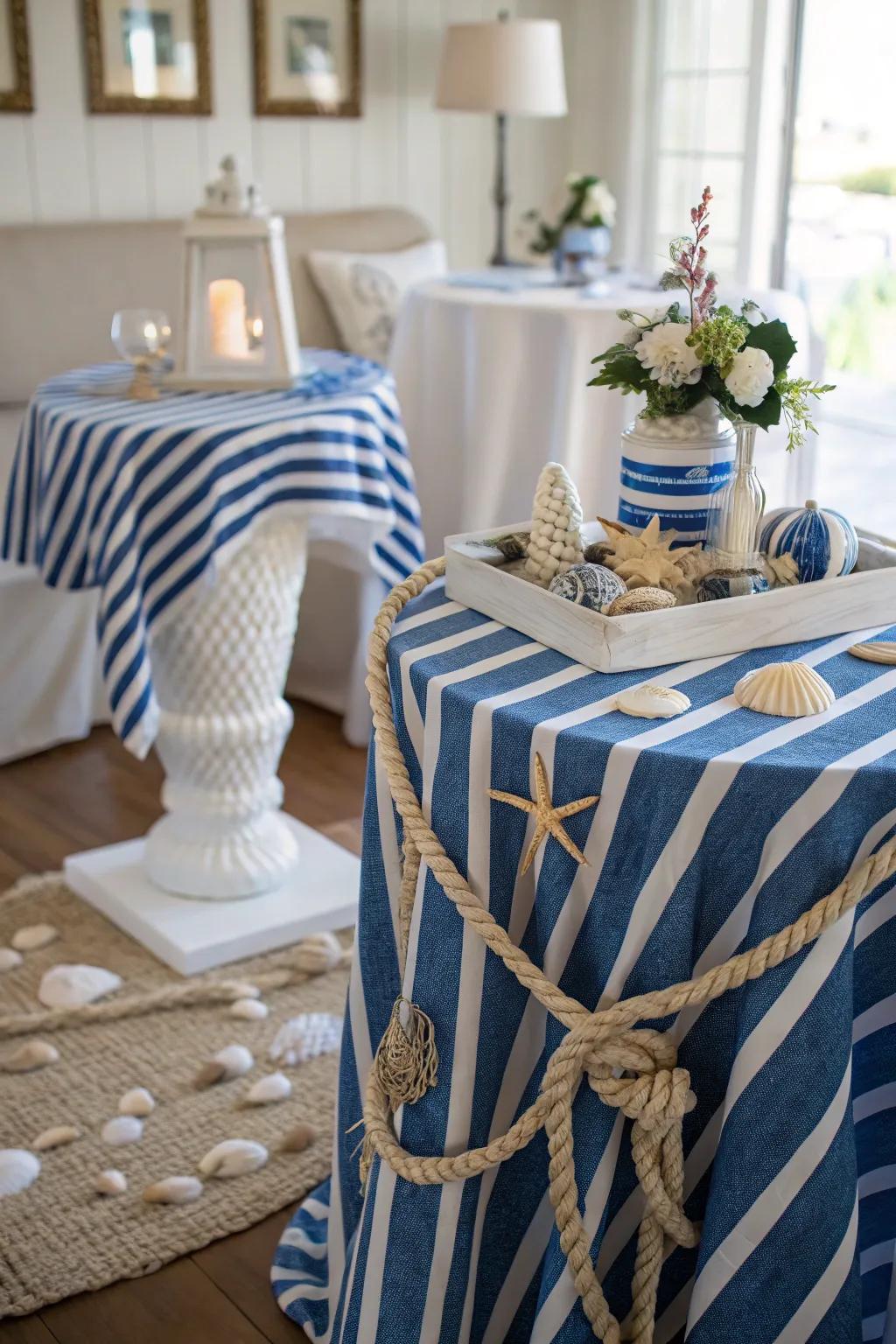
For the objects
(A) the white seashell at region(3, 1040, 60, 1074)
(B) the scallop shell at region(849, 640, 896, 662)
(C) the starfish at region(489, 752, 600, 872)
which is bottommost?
(A) the white seashell at region(3, 1040, 60, 1074)

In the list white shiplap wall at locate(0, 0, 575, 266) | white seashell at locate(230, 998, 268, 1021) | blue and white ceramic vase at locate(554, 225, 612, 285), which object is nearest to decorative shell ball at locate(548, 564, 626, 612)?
white seashell at locate(230, 998, 268, 1021)

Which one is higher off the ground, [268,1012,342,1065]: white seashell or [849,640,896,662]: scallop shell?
[849,640,896,662]: scallop shell

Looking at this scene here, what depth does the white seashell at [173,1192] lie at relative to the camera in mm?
1676

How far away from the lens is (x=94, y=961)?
2.18 m

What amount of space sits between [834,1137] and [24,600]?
2.16 metres

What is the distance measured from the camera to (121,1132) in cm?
178

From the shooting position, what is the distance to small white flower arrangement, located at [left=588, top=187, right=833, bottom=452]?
1.21 m

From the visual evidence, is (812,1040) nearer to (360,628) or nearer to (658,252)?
(360,628)

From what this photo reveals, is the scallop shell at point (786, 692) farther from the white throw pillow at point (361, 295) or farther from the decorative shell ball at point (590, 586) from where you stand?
the white throw pillow at point (361, 295)

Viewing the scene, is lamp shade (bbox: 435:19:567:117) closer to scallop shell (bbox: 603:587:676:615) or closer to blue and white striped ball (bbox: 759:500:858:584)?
blue and white striped ball (bbox: 759:500:858:584)

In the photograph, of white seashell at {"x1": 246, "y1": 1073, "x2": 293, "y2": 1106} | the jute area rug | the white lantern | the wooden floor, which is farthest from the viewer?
the white lantern

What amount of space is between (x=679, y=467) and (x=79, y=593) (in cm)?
188

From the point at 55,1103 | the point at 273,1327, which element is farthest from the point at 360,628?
the point at 273,1327

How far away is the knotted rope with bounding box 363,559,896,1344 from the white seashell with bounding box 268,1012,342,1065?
0.77 meters
